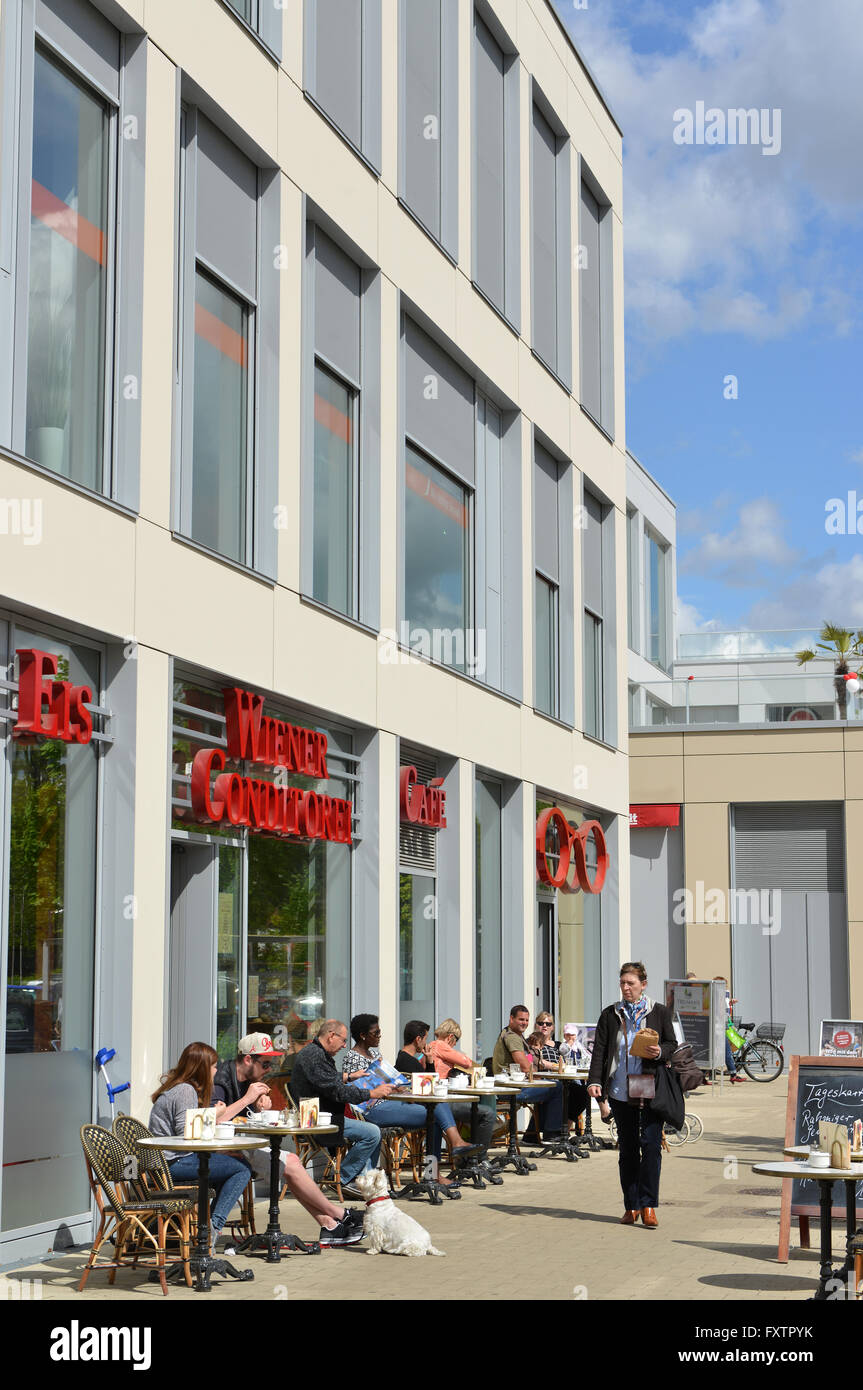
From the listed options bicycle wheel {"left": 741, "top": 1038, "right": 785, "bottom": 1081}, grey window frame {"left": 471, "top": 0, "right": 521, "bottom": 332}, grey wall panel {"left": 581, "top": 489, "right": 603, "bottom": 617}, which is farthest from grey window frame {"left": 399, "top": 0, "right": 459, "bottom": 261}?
bicycle wheel {"left": 741, "top": 1038, "right": 785, "bottom": 1081}

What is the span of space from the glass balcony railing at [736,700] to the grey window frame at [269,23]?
64.3ft

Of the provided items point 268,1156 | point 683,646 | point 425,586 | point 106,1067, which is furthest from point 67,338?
point 683,646

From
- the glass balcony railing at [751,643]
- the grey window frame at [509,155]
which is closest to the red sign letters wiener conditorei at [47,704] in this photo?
the grey window frame at [509,155]

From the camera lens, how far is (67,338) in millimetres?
10820

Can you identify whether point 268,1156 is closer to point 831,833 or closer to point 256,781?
point 256,781

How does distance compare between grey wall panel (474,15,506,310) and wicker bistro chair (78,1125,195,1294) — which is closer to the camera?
wicker bistro chair (78,1125,195,1294)

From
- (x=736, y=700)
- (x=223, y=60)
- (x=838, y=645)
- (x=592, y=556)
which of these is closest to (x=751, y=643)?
(x=838, y=645)

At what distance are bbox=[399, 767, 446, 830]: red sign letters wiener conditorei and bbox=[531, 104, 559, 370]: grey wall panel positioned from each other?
7277mm

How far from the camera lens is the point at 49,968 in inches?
404

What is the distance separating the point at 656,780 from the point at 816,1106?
2134 cm

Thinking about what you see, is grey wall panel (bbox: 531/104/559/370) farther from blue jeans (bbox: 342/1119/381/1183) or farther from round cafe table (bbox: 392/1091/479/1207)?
blue jeans (bbox: 342/1119/381/1183)

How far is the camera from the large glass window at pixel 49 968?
9812 millimetres

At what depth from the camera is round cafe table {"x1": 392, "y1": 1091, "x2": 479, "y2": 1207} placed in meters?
12.9

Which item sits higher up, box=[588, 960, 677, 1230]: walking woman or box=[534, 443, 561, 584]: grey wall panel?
box=[534, 443, 561, 584]: grey wall panel
